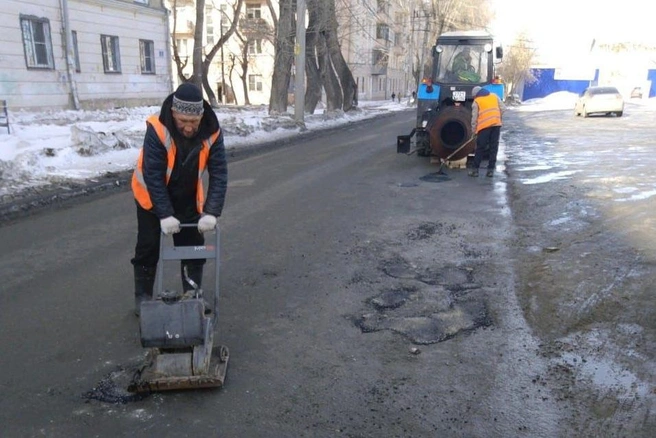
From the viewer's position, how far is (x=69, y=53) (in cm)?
2042

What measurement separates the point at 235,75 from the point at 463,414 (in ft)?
162

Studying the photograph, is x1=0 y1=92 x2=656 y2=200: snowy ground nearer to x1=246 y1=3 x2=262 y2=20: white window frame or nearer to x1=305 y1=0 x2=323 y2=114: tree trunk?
x1=305 y1=0 x2=323 y2=114: tree trunk

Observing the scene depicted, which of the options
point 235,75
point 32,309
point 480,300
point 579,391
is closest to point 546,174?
point 480,300

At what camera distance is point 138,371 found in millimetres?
3316

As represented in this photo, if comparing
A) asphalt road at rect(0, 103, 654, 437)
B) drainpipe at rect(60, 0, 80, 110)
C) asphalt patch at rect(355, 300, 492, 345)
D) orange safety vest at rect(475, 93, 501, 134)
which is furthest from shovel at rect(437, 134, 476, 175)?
drainpipe at rect(60, 0, 80, 110)

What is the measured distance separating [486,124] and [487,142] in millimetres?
454

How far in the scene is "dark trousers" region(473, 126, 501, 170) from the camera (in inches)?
410

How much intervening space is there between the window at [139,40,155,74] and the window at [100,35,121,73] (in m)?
1.72

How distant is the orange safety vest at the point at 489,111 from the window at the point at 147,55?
1955cm

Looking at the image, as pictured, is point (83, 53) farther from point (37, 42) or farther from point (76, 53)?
point (37, 42)

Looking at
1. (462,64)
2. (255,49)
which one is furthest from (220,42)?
(462,64)

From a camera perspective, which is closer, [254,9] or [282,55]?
[282,55]

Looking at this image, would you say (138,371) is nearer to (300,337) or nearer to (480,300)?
(300,337)

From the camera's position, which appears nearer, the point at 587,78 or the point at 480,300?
the point at 480,300
